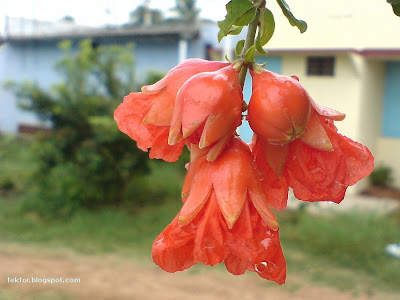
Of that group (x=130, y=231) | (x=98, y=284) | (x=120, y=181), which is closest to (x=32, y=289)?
(x=98, y=284)

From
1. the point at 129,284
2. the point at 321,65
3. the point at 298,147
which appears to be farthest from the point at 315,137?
the point at 321,65

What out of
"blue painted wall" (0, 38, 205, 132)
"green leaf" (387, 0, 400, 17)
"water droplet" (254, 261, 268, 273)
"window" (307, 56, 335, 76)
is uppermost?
"green leaf" (387, 0, 400, 17)

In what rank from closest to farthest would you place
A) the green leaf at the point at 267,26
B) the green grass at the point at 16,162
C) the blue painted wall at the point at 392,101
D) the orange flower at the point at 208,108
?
1. the orange flower at the point at 208,108
2. the green leaf at the point at 267,26
3. the green grass at the point at 16,162
4. the blue painted wall at the point at 392,101

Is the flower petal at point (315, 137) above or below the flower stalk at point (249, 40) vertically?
below

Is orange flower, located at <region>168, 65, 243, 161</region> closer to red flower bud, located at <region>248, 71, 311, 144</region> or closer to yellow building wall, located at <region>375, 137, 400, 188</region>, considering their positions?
red flower bud, located at <region>248, 71, 311, 144</region>

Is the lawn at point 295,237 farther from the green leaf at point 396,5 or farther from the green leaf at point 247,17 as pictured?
the green leaf at point 247,17

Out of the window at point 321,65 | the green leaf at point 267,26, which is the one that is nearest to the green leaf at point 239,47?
the green leaf at point 267,26

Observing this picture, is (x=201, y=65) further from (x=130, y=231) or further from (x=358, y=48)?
(x=358, y=48)

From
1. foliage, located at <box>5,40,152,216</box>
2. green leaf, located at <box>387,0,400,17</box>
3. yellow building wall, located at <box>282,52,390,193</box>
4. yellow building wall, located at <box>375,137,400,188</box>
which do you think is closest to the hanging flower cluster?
green leaf, located at <box>387,0,400,17</box>

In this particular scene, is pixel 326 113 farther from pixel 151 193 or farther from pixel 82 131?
pixel 151 193
